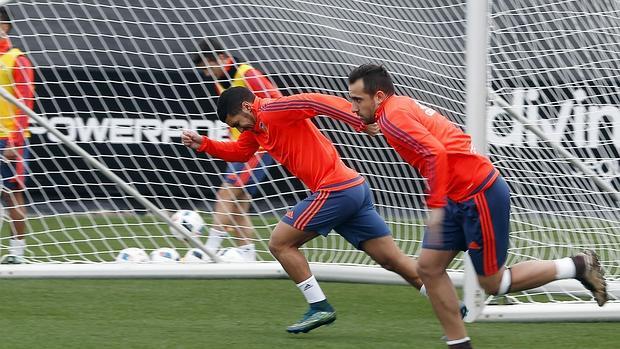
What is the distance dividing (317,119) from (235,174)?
0.80 meters

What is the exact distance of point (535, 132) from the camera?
7.41 m

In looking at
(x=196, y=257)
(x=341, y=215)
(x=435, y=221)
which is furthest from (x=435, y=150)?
(x=196, y=257)

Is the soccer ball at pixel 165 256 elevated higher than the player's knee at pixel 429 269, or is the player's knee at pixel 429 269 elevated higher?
the soccer ball at pixel 165 256

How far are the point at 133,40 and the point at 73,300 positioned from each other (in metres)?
2.32

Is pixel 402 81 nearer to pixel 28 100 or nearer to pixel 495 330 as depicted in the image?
pixel 495 330

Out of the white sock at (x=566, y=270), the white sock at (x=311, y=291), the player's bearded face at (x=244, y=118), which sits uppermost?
the player's bearded face at (x=244, y=118)

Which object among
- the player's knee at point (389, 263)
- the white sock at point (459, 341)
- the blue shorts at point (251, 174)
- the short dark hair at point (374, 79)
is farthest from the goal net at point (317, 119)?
the white sock at point (459, 341)

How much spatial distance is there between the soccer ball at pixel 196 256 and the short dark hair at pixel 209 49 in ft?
4.68

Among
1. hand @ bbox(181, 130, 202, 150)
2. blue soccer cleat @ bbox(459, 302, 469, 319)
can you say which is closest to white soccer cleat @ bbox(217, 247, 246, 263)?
hand @ bbox(181, 130, 202, 150)

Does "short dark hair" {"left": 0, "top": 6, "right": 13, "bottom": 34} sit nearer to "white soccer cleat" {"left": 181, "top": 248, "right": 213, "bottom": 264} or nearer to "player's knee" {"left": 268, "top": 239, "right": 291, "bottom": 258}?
"white soccer cleat" {"left": 181, "top": 248, "right": 213, "bottom": 264}

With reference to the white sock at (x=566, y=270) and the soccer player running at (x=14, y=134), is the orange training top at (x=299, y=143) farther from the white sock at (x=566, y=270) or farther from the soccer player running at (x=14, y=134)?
the soccer player running at (x=14, y=134)

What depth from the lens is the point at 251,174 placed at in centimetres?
893

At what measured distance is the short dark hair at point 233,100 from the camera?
21.5ft

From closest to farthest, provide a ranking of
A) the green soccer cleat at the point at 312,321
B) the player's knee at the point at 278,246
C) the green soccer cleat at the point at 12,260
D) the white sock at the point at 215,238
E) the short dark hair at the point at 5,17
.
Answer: the green soccer cleat at the point at 312,321
the player's knee at the point at 278,246
the short dark hair at the point at 5,17
the green soccer cleat at the point at 12,260
the white sock at the point at 215,238
